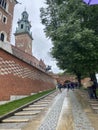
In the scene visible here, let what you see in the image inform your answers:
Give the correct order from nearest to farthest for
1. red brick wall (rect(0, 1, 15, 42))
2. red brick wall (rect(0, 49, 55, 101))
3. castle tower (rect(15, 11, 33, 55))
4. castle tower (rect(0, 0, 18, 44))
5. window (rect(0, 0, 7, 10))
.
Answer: red brick wall (rect(0, 49, 55, 101)) → castle tower (rect(0, 0, 18, 44)) → red brick wall (rect(0, 1, 15, 42)) → window (rect(0, 0, 7, 10)) → castle tower (rect(15, 11, 33, 55))

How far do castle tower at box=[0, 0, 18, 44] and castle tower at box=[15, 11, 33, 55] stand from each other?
1047 inches

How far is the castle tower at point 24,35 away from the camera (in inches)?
2295

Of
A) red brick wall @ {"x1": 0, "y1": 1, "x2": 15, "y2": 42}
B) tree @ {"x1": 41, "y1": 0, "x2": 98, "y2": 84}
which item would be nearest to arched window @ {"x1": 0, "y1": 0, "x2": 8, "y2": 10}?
red brick wall @ {"x1": 0, "y1": 1, "x2": 15, "y2": 42}

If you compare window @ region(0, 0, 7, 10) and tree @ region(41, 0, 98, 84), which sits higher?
window @ region(0, 0, 7, 10)

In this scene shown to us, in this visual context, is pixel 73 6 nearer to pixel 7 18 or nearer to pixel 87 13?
pixel 87 13

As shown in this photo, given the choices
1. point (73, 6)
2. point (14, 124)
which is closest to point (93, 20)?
point (73, 6)

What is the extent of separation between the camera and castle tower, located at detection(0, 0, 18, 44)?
2789 centimetres

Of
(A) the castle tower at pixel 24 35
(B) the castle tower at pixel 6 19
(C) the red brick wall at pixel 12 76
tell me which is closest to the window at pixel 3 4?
(B) the castle tower at pixel 6 19

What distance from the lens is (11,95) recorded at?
1304 centimetres

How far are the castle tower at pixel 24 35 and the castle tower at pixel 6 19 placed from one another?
26.6m

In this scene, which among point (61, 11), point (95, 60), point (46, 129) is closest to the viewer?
point (46, 129)

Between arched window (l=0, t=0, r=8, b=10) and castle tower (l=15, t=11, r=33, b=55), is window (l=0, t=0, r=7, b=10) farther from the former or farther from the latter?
castle tower (l=15, t=11, r=33, b=55)

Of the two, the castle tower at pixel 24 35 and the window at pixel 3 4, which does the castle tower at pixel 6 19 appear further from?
the castle tower at pixel 24 35

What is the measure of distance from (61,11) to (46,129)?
1126 centimetres
